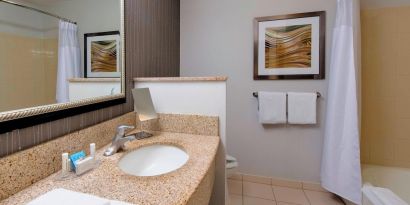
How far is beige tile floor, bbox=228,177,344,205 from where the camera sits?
5.70 feet

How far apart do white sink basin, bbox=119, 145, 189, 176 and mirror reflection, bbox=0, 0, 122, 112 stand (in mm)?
366

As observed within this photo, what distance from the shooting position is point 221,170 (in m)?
1.20

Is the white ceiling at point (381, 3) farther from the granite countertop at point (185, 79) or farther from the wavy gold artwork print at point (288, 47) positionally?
the granite countertop at point (185, 79)

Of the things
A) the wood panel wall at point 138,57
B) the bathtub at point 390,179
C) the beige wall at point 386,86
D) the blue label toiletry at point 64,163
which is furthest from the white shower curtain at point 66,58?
the beige wall at point 386,86

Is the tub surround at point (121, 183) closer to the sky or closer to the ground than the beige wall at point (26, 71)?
closer to the ground

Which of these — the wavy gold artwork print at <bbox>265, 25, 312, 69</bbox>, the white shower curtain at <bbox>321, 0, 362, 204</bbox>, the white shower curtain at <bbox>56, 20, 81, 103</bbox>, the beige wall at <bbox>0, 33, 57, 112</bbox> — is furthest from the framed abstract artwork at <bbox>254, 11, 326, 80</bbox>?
the beige wall at <bbox>0, 33, 57, 112</bbox>

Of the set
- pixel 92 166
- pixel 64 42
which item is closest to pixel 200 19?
pixel 64 42

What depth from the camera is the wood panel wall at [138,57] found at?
0.66m

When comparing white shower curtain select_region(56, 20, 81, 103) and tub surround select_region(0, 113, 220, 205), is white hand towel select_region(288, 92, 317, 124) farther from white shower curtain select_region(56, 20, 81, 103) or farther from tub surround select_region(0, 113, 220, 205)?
white shower curtain select_region(56, 20, 81, 103)

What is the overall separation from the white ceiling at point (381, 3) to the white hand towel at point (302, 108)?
94 centimetres

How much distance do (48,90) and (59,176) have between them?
0.33 metres

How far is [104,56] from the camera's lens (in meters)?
1.07

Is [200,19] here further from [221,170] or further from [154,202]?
[154,202]

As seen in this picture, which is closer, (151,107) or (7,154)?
(7,154)
